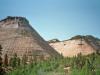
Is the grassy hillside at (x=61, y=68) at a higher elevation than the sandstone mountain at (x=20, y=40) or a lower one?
lower

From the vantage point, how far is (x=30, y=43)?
12000 cm

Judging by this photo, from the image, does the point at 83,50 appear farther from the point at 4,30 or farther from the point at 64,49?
the point at 4,30

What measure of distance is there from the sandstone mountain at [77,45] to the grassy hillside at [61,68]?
3922 cm

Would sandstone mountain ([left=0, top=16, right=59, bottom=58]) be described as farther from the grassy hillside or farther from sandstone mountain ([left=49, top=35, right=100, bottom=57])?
the grassy hillside

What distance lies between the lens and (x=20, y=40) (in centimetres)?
12206

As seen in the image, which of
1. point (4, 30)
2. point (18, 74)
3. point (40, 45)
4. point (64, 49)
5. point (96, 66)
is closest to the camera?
point (18, 74)

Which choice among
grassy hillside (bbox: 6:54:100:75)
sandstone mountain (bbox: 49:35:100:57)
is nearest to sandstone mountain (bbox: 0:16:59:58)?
sandstone mountain (bbox: 49:35:100:57)

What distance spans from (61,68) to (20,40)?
123 feet

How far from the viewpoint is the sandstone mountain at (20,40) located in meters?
113

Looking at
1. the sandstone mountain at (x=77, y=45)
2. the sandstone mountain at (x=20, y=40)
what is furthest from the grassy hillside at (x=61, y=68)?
the sandstone mountain at (x=77, y=45)

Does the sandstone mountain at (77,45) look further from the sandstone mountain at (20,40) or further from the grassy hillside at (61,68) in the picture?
the grassy hillside at (61,68)

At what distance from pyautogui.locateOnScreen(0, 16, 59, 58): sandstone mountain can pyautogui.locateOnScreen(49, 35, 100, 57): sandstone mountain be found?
724 inches

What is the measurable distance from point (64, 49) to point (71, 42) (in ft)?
21.1

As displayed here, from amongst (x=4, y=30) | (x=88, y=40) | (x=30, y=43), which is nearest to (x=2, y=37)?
(x=4, y=30)
